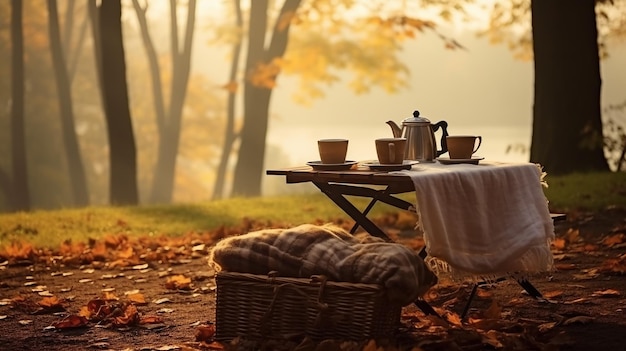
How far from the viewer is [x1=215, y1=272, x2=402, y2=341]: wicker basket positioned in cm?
443

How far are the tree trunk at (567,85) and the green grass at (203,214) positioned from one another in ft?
1.71

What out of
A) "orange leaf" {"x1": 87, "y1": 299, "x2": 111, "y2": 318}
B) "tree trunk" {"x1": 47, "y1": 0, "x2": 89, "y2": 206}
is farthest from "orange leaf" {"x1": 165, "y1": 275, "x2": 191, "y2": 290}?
"tree trunk" {"x1": 47, "y1": 0, "x2": 89, "y2": 206}

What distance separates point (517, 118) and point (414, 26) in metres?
47.5

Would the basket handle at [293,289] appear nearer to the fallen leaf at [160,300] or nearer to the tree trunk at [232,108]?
the fallen leaf at [160,300]

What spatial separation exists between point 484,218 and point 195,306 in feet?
6.44

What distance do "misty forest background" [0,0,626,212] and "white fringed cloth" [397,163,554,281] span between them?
23.6ft

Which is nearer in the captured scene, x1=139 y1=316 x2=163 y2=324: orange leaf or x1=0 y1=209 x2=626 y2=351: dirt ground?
x1=0 y1=209 x2=626 y2=351: dirt ground

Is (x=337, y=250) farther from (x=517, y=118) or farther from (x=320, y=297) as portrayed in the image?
(x=517, y=118)

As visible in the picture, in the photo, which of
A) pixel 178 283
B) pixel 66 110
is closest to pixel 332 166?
pixel 178 283

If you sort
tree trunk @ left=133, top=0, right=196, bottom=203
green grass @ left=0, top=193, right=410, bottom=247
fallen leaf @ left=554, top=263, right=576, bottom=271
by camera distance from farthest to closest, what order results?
tree trunk @ left=133, top=0, right=196, bottom=203 < green grass @ left=0, top=193, right=410, bottom=247 < fallen leaf @ left=554, top=263, right=576, bottom=271

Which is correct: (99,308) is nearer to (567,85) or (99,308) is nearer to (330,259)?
(330,259)

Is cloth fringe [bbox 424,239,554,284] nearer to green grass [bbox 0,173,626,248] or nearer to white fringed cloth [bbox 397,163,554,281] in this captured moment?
white fringed cloth [bbox 397,163,554,281]

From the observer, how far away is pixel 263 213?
11.0 m

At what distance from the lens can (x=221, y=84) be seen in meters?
27.1
